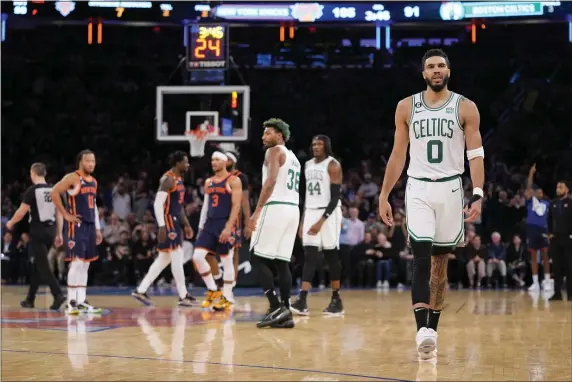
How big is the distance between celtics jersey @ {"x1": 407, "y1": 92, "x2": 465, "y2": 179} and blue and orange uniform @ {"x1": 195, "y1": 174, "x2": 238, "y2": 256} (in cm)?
523

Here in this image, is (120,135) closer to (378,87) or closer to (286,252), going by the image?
(378,87)

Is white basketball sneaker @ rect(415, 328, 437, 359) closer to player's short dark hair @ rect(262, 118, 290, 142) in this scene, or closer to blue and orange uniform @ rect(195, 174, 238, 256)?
player's short dark hair @ rect(262, 118, 290, 142)

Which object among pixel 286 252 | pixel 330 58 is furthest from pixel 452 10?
pixel 286 252

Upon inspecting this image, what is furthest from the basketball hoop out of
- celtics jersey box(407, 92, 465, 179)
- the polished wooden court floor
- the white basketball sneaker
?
the white basketball sneaker

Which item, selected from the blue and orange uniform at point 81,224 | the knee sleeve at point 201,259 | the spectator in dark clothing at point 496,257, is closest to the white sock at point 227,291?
the knee sleeve at point 201,259

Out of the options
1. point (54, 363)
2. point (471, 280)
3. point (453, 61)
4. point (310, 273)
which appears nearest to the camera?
point (54, 363)

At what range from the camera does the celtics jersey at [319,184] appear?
10.4 m

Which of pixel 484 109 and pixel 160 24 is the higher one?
pixel 160 24

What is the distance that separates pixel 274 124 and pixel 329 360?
3.23 m

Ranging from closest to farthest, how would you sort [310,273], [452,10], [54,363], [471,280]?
[54,363] → [310,273] → [471,280] → [452,10]

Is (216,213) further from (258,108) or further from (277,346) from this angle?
(258,108)

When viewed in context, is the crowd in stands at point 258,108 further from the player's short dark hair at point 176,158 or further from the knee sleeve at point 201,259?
the knee sleeve at point 201,259

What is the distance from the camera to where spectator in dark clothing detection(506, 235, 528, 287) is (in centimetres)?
1710

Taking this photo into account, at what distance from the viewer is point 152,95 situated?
1021 inches
